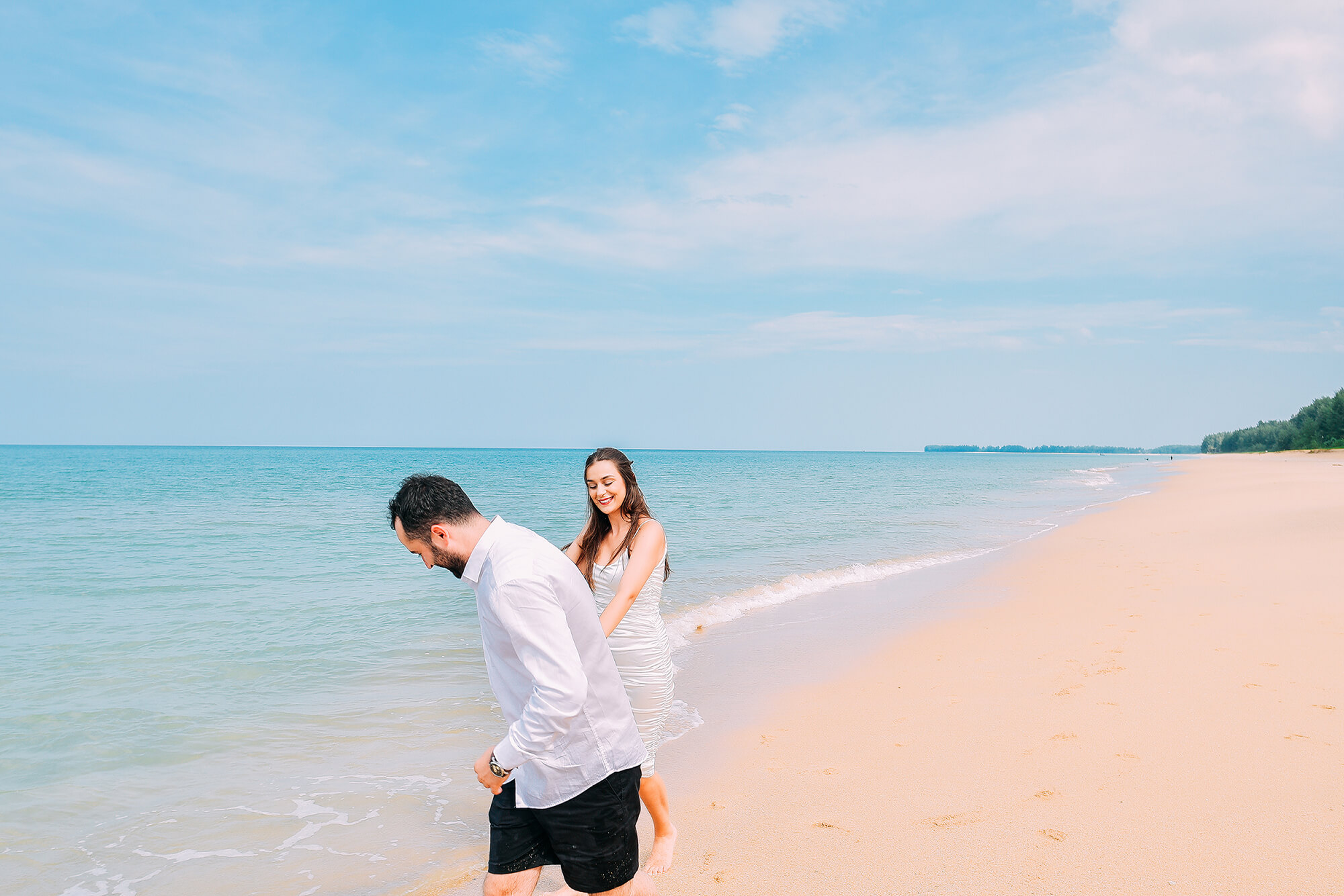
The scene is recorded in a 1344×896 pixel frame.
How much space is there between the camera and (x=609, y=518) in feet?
12.5

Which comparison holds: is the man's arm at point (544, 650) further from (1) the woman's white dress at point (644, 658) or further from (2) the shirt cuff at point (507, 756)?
(1) the woman's white dress at point (644, 658)

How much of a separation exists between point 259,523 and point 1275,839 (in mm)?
22360

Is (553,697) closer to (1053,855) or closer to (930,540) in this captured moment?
(1053,855)

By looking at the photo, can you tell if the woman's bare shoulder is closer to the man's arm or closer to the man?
the man

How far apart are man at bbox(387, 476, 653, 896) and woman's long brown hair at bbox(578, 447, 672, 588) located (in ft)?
4.63

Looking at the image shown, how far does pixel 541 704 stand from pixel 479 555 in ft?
1.42

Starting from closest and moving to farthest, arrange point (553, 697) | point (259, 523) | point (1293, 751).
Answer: point (553, 697) < point (1293, 751) < point (259, 523)

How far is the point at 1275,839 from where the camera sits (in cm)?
346

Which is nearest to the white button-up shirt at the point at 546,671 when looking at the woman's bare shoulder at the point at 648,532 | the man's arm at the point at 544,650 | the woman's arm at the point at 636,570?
the man's arm at the point at 544,650

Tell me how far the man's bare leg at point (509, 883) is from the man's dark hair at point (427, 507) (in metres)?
1.11

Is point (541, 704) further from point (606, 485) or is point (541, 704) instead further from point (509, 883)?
point (606, 485)

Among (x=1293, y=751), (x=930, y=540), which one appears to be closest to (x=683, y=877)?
(x=1293, y=751)

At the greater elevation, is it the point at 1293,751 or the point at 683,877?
the point at 1293,751

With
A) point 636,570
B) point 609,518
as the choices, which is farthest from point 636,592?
point 609,518
